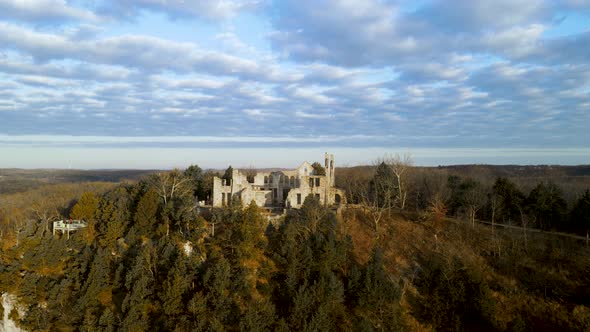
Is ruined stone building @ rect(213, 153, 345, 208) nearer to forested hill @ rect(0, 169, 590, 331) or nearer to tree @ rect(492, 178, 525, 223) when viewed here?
forested hill @ rect(0, 169, 590, 331)

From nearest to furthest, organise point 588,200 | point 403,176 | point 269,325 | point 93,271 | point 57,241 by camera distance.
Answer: point 269,325, point 93,271, point 57,241, point 588,200, point 403,176

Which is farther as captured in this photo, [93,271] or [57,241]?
[57,241]

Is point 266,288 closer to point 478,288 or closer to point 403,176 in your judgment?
point 478,288

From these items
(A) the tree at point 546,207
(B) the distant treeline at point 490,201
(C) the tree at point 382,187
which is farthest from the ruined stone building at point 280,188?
(A) the tree at point 546,207

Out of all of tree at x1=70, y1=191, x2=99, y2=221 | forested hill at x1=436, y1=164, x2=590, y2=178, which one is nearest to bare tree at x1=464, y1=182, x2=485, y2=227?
tree at x1=70, y1=191, x2=99, y2=221

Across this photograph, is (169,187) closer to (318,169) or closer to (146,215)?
(146,215)

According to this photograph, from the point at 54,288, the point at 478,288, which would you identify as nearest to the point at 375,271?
the point at 478,288

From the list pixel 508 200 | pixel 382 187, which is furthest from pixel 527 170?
pixel 382 187
